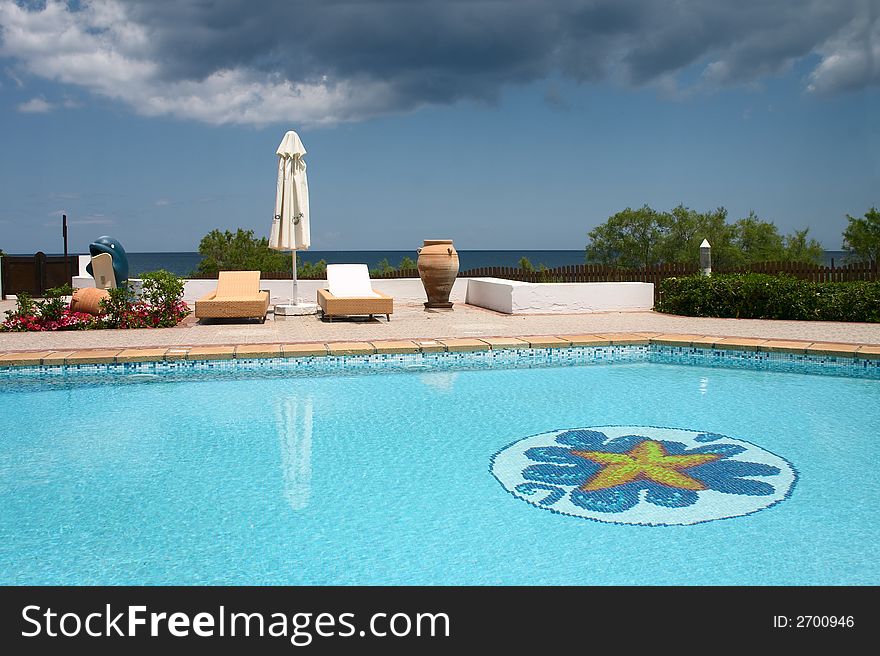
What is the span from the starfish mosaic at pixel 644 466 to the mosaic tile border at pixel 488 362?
342 cm

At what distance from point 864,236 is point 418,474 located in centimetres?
3054

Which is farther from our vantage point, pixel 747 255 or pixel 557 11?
pixel 747 255

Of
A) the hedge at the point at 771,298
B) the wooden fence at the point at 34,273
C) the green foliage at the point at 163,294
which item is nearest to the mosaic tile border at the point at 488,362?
the green foliage at the point at 163,294

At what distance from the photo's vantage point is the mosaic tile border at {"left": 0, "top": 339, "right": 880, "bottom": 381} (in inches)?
307

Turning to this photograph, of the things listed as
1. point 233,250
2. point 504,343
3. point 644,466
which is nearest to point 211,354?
point 504,343

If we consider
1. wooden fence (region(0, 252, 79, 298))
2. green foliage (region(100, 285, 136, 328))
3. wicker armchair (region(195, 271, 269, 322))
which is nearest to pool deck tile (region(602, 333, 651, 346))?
wicker armchair (region(195, 271, 269, 322))

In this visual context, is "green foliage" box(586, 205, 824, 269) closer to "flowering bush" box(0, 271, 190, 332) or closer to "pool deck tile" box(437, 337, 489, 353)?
"pool deck tile" box(437, 337, 489, 353)

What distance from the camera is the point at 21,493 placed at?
14.2ft

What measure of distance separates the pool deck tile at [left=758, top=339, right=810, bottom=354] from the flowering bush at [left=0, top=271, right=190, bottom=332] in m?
8.04

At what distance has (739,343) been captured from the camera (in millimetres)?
8734

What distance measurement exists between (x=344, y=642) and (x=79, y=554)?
168 cm

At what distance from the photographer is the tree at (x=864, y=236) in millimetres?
29125

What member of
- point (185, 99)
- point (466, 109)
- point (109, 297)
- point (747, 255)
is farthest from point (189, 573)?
point (466, 109)

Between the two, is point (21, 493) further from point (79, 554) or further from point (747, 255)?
point (747, 255)
